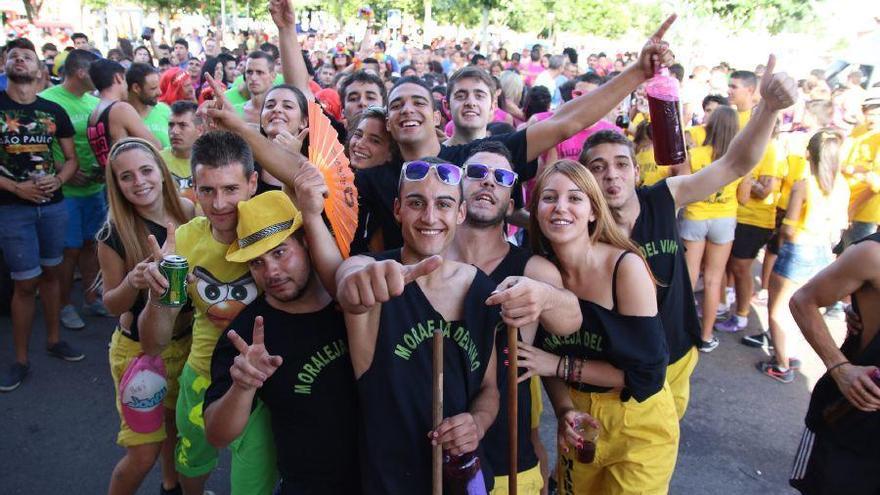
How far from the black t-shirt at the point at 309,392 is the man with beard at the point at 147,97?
4123 mm

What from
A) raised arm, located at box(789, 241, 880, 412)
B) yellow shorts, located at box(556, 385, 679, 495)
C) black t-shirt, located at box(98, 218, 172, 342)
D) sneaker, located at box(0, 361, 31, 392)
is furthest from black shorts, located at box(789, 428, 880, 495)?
sneaker, located at box(0, 361, 31, 392)

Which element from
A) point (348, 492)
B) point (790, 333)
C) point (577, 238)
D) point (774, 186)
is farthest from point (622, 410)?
point (774, 186)

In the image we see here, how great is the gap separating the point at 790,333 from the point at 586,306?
3.61 metres

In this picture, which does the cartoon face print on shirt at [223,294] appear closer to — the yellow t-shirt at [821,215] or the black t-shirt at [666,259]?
the black t-shirt at [666,259]

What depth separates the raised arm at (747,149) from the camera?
2.98 metres

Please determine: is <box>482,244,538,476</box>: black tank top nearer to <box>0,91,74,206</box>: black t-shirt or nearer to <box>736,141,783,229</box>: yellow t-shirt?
<box>736,141,783,229</box>: yellow t-shirt

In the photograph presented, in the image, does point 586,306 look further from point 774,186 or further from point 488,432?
point 774,186

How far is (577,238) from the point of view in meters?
2.57

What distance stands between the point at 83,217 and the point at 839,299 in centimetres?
602

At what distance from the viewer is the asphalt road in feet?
12.3

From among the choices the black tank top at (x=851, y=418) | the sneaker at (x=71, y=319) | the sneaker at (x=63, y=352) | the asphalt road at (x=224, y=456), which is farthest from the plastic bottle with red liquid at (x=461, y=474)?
the sneaker at (x=71, y=319)

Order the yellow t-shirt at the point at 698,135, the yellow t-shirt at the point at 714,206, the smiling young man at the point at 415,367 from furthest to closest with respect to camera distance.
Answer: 1. the yellow t-shirt at the point at 698,135
2. the yellow t-shirt at the point at 714,206
3. the smiling young man at the point at 415,367

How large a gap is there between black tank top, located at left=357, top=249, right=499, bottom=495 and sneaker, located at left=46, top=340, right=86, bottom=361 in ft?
13.2

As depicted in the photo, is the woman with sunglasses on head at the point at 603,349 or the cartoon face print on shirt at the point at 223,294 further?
the cartoon face print on shirt at the point at 223,294
